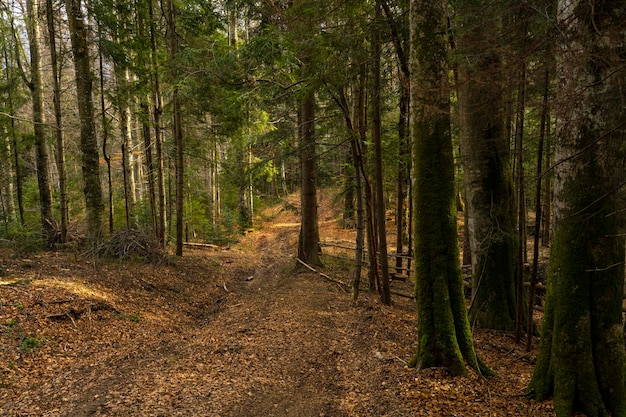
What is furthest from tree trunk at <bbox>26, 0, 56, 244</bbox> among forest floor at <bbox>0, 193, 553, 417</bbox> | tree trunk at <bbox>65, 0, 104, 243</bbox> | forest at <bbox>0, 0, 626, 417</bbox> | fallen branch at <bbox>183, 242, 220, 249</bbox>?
fallen branch at <bbox>183, 242, 220, 249</bbox>

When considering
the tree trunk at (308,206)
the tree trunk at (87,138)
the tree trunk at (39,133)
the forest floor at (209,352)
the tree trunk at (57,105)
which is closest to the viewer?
the forest floor at (209,352)

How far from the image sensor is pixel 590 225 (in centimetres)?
399

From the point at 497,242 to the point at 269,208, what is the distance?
1100 inches

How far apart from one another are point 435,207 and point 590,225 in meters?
1.67

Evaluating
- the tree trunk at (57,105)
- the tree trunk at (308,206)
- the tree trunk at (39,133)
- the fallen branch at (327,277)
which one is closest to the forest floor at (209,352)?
the fallen branch at (327,277)

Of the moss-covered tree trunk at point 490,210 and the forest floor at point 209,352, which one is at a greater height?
the moss-covered tree trunk at point 490,210

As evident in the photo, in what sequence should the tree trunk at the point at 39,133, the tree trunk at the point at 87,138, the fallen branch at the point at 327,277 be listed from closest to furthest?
the tree trunk at the point at 87,138
the fallen branch at the point at 327,277
the tree trunk at the point at 39,133

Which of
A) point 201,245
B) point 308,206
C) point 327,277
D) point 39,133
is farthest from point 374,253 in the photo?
point 39,133

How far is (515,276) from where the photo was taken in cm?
771

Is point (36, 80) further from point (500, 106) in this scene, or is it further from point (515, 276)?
point (515, 276)

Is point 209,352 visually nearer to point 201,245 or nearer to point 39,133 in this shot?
point 39,133

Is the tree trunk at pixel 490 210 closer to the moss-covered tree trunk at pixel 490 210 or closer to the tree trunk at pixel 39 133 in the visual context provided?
the moss-covered tree trunk at pixel 490 210

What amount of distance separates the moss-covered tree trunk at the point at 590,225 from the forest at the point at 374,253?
2 centimetres

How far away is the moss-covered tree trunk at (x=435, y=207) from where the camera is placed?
4.79 metres
